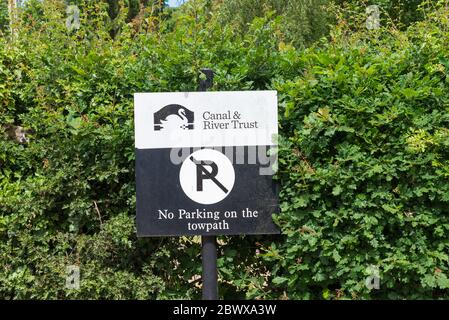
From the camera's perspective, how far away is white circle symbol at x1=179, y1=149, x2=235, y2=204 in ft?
11.5

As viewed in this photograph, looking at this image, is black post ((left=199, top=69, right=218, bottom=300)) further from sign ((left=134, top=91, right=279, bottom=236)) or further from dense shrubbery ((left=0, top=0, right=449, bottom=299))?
dense shrubbery ((left=0, top=0, right=449, bottom=299))

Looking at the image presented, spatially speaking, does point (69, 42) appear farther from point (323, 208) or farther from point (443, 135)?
point (443, 135)

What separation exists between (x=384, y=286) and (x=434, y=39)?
5.42ft

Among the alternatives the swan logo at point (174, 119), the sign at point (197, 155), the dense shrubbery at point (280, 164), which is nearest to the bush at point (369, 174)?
the dense shrubbery at point (280, 164)

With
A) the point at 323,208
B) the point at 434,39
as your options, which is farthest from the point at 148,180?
the point at 434,39

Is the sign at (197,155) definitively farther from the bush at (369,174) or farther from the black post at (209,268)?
the bush at (369,174)

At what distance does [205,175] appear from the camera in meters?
3.50

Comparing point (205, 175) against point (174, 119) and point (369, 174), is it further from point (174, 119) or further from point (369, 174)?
point (369, 174)

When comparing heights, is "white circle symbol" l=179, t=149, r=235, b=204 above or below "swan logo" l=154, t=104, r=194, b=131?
below

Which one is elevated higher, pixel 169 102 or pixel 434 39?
pixel 434 39

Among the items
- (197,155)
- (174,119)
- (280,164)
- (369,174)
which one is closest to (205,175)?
(197,155)

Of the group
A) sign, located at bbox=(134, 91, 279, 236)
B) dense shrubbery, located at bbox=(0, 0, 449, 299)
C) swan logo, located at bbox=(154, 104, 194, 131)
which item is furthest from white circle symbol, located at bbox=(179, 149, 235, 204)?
dense shrubbery, located at bbox=(0, 0, 449, 299)

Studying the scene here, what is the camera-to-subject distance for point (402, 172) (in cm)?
352

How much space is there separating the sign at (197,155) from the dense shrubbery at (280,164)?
0.24 m
